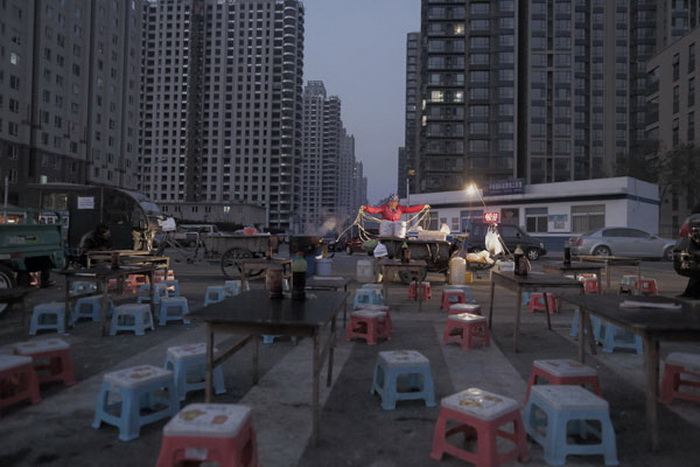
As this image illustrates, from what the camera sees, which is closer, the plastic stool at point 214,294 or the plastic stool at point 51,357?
the plastic stool at point 51,357

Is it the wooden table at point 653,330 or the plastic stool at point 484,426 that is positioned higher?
the wooden table at point 653,330

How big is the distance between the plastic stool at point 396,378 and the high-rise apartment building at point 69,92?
53.5m

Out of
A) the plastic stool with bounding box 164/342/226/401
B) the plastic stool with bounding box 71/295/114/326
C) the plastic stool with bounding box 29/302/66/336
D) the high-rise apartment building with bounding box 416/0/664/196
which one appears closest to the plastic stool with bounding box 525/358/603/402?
the plastic stool with bounding box 164/342/226/401

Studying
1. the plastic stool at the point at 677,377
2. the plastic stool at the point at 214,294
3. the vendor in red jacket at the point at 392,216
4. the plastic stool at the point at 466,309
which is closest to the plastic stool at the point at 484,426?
the plastic stool at the point at 677,377

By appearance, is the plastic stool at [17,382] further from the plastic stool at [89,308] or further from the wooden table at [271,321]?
the plastic stool at [89,308]

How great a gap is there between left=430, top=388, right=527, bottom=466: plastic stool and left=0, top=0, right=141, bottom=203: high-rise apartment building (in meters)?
54.6

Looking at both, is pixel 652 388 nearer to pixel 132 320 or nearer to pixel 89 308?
pixel 132 320

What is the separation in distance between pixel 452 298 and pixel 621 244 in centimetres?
1706

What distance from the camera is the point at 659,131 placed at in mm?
51719

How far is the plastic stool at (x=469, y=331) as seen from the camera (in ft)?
20.2

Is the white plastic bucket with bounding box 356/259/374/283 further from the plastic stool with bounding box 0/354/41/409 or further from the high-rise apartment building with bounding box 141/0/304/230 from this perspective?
the high-rise apartment building with bounding box 141/0/304/230

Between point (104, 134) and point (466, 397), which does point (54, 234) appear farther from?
point (104, 134)

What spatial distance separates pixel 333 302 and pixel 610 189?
3341 centimetres

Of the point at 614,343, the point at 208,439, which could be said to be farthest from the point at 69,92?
the point at 208,439
